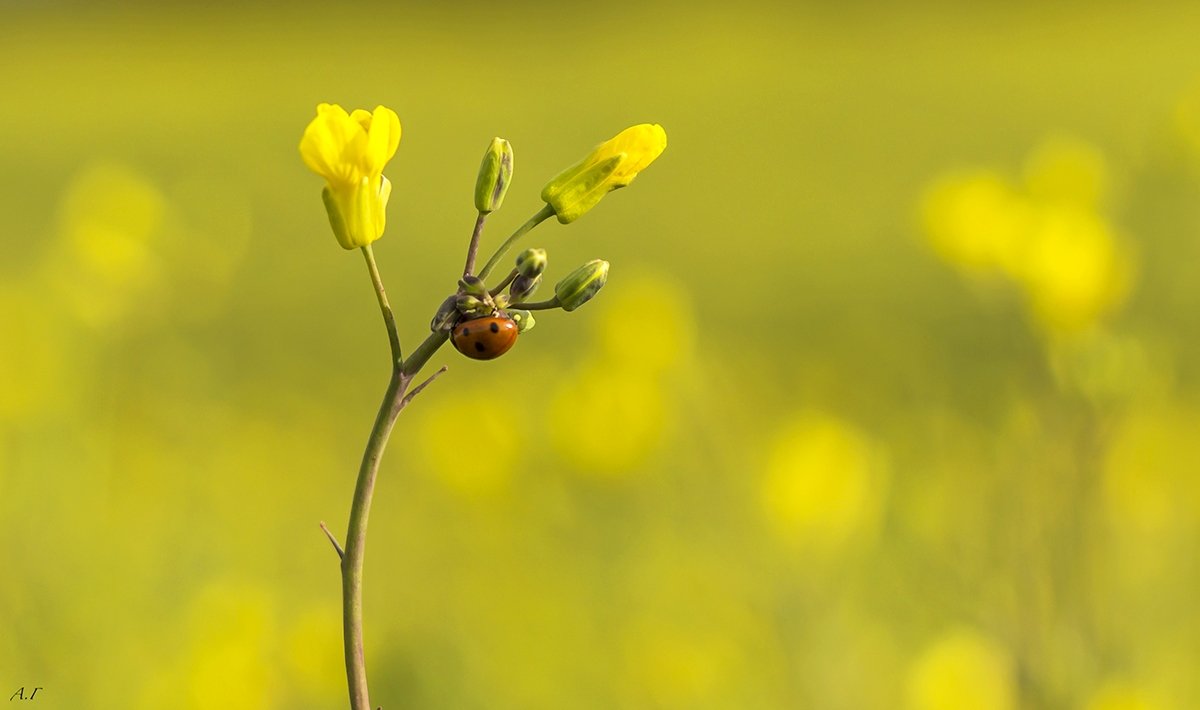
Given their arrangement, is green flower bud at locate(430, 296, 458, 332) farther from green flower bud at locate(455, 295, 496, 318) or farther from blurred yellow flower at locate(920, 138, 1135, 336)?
blurred yellow flower at locate(920, 138, 1135, 336)

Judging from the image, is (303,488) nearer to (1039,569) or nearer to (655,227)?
(1039,569)

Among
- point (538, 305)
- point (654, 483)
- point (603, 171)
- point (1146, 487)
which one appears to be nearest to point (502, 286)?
point (538, 305)

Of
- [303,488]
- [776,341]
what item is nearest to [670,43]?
[776,341]

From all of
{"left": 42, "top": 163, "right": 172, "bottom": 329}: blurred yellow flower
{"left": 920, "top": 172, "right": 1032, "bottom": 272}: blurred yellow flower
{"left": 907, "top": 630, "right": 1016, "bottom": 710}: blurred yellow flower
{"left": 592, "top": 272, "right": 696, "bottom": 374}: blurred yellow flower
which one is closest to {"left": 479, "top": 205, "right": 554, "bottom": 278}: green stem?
{"left": 907, "top": 630, "right": 1016, "bottom": 710}: blurred yellow flower

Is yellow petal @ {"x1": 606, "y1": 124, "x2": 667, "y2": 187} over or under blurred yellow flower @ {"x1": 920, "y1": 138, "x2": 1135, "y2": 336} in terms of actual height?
over

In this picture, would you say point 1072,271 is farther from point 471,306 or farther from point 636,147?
point 471,306
